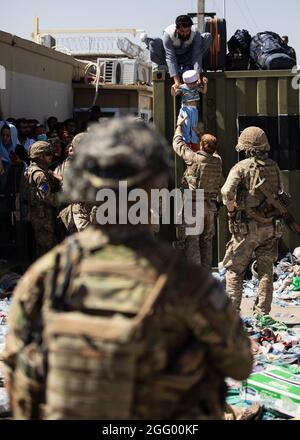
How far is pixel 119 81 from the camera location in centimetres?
1711

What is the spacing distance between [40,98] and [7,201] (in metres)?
5.20

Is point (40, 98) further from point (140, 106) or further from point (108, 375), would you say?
point (108, 375)

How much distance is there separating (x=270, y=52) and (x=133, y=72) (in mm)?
7695

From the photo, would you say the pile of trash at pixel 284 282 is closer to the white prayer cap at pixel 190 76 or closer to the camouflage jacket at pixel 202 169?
the camouflage jacket at pixel 202 169

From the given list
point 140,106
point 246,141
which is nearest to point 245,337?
point 246,141

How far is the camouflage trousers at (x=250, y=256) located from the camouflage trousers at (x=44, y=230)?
9.18ft

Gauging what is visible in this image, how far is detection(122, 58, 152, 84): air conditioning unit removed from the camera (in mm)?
17203

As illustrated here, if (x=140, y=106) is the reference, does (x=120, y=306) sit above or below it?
below

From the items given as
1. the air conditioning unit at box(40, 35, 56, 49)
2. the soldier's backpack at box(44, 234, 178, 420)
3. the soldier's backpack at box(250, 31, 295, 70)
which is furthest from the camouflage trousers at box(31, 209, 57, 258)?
the air conditioning unit at box(40, 35, 56, 49)

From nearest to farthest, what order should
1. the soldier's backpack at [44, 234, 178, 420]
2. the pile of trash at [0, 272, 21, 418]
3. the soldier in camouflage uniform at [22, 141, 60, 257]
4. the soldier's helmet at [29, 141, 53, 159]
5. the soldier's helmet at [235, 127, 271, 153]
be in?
1. the soldier's backpack at [44, 234, 178, 420]
2. the soldier's helmet at [235, 127, 271, 153]
3. the pile of trash at [0, 272, 21, 418]
4. the soldier's helmet at [29, 141, 53, 159]
5. the soldier in camouflage uniform at [22, 141, 60, 257]

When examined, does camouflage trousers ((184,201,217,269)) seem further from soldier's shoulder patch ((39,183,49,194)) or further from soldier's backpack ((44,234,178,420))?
soldier's backpack ((44,234,178,420))

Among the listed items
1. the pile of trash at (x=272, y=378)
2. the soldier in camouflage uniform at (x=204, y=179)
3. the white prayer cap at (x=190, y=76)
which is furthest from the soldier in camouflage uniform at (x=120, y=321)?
the white prayer cap at (x=190, y=76)

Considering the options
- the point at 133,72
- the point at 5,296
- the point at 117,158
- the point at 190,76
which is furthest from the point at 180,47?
the point at 133,72

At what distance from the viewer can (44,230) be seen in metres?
9.10
